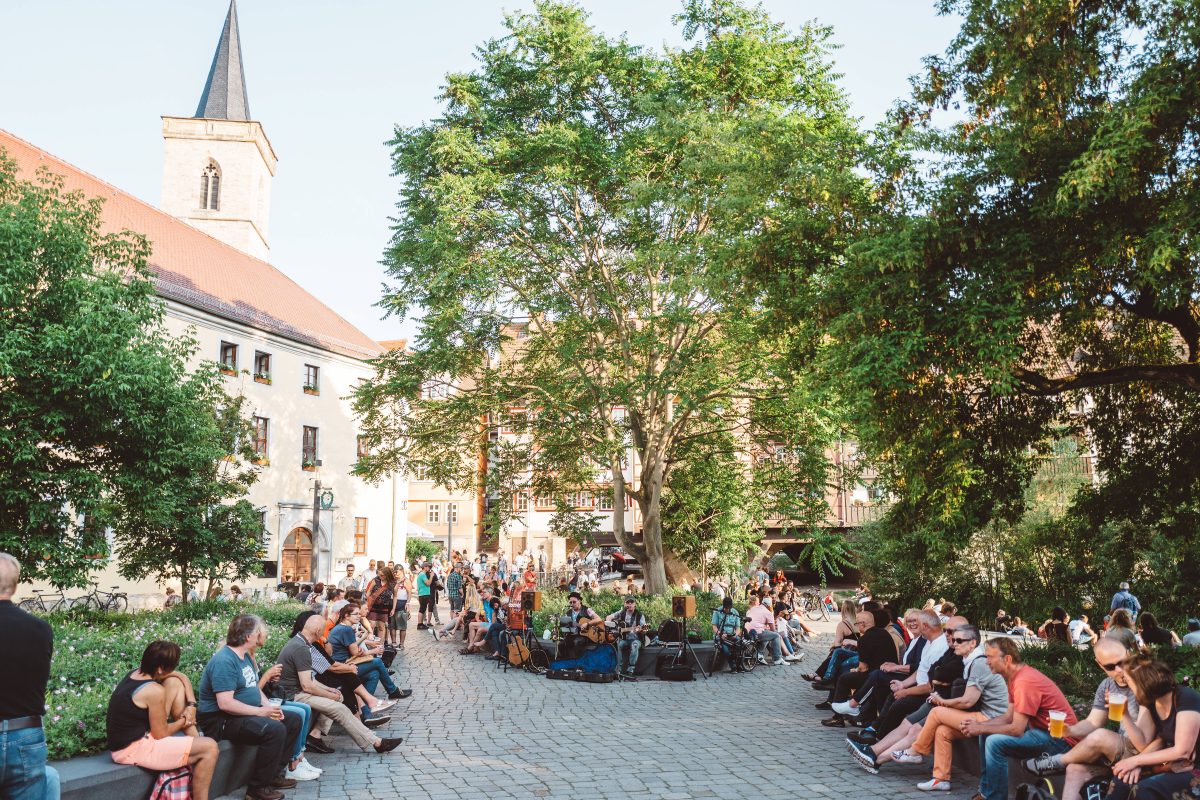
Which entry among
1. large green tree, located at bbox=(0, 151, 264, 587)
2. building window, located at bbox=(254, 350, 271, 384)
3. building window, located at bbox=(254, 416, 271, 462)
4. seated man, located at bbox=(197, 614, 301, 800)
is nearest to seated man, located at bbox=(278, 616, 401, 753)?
seated man, located at bbox=(197, 614, 301, 800)

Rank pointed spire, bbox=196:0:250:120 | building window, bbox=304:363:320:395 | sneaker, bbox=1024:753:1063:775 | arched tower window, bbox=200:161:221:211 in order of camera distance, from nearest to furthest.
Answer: sneaker, bbox=1024:753:1063:775
building window, bbox=304:363:320:395
arched tower window, bbox=200:161:221:211
pointed spire, bbox=196:0:250:120

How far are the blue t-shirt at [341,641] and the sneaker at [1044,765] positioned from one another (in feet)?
25.3

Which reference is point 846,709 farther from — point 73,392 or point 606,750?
point 73,392

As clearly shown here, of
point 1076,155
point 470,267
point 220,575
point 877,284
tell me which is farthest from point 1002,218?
point 220,575

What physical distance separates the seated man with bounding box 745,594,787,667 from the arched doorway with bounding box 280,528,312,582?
25.7 metres

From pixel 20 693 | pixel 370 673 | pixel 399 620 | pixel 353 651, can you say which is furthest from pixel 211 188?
pixel 20 693

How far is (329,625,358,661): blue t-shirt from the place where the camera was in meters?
11.4

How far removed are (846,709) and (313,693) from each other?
20.7ft

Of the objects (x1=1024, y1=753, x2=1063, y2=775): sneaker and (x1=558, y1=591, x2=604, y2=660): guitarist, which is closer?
(x1=1024, y1=753, x2=1063, y2=775): sneaker

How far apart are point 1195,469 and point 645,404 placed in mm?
12371

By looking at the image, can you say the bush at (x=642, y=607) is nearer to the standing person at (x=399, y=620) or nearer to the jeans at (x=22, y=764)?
the standing person at (x=399, y=620)

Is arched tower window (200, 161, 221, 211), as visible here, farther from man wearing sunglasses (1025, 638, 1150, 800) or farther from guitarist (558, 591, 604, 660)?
man wearing sunglasses (1025, 638, 1150, 800)

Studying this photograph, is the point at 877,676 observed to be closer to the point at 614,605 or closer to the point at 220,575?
the point at 614,605

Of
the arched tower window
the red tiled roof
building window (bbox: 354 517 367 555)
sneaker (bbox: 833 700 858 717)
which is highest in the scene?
the arched tower window
